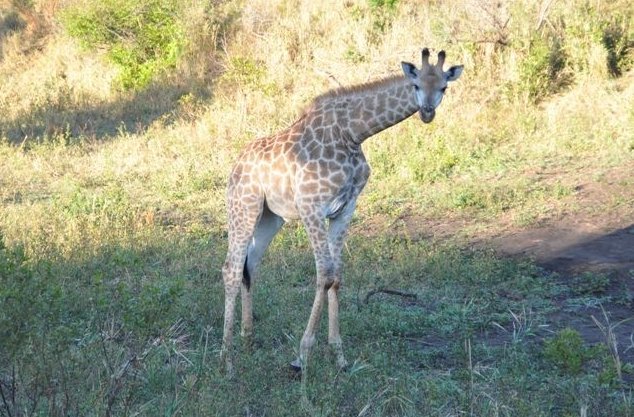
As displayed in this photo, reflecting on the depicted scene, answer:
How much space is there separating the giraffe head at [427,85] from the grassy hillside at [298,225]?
1.71 m

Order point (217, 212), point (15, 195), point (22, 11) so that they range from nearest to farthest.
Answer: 1. point (217, 212)
2. point (15, 195)
3. point (22, 11)

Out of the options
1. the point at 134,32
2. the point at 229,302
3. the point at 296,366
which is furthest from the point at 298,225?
the point at 134,32

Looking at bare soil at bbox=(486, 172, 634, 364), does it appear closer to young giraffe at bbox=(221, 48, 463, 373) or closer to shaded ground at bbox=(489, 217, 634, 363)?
shaded ground at bbox=(489, 217, 634, 363)

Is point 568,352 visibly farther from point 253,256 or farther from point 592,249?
point 592,249

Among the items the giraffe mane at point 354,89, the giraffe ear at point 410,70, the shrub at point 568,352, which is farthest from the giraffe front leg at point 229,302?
the shrub at point 568,352

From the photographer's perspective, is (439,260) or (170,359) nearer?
(170,359)

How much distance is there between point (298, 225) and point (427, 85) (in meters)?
3.93

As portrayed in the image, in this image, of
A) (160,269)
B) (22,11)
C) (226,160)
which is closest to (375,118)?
(160,269)

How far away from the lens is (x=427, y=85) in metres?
6.77

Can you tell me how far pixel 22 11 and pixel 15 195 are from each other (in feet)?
40.7

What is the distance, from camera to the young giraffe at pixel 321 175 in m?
6.77

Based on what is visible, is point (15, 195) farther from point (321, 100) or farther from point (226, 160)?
point (321, 100)

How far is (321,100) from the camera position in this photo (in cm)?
717

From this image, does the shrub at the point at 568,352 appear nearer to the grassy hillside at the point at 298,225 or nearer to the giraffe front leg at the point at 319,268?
the grassy hillside at the point at 298,225
